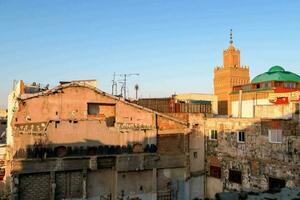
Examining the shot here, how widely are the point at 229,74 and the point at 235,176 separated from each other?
52.2 meters

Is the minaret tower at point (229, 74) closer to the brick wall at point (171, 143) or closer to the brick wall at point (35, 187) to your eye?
the brick wall at point (171, 143)

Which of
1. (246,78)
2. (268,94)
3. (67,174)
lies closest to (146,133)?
(67,174)

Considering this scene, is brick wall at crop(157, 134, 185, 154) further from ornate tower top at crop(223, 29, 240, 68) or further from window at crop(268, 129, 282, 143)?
ornate tower top at crop(223, 29, 240, 68)

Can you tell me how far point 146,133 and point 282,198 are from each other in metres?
20.3

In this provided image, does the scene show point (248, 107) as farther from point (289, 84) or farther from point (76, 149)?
point (76, 149)

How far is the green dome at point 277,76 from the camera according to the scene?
47191 mm

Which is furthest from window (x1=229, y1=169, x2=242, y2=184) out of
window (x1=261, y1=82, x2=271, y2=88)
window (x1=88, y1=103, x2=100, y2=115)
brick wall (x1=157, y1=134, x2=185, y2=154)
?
window (x1=261, y1=82, x2=271, y2=88)

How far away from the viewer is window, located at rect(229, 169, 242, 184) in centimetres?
2798

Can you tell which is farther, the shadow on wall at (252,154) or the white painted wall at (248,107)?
the white painted wall at (248,107)

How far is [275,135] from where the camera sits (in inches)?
985

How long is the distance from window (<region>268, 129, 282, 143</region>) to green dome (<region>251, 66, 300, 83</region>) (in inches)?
942

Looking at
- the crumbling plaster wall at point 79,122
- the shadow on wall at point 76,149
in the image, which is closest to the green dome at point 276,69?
the crumbling plaster wall at point 79,122

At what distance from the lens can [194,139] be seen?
3133 cm

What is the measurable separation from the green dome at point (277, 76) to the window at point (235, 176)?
23.1 metres
